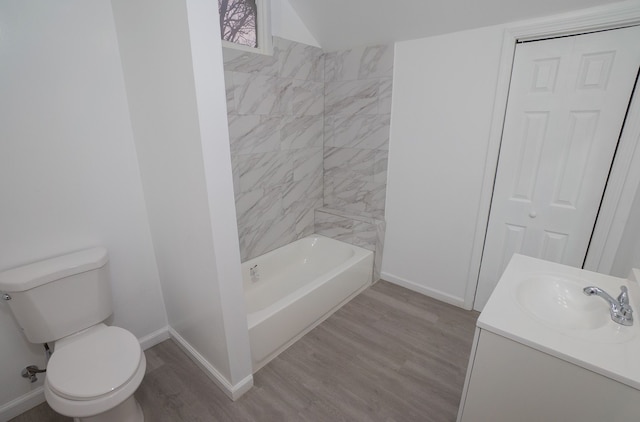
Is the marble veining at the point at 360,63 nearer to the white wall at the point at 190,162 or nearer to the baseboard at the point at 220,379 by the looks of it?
the white wall at the point at 190,162

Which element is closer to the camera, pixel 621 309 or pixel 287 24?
pixel 621 309

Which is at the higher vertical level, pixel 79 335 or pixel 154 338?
pixel 79 335

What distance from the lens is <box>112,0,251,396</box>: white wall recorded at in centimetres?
119

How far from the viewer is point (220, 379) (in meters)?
1.70

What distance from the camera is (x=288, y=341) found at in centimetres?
204

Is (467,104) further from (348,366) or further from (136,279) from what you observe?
(136,279)

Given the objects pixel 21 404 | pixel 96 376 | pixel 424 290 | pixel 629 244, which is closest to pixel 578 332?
pixel 629 244

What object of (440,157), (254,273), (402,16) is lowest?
(254,273)

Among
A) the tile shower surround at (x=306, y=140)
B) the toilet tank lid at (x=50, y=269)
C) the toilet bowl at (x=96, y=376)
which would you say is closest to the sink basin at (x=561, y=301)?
the tile shower surround at (x=306, y=140)

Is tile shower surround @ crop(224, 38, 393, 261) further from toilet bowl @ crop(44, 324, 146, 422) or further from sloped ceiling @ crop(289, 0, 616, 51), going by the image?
toilet bowl @ crop(44, 324, 146, 422)

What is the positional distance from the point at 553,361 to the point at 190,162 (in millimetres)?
1586

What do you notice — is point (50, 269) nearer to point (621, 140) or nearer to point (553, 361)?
point (553, 361)

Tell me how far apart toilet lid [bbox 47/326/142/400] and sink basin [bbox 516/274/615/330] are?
1.76 m

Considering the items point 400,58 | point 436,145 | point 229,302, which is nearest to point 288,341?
point 229,302
